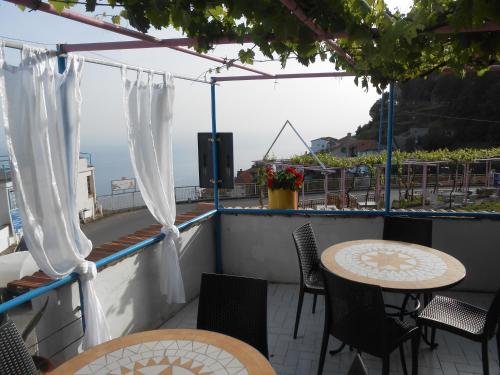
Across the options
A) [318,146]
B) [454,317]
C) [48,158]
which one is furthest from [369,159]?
[318,146]

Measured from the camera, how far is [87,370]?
1.60 meters

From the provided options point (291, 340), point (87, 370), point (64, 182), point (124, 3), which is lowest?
point (291, 340)

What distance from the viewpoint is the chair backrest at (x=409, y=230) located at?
129 inches

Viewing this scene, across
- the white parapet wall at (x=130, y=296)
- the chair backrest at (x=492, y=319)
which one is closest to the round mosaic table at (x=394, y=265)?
the chair backrest at (x=492, y=319)

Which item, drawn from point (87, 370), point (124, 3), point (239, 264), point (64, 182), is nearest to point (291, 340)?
point (239, 264)

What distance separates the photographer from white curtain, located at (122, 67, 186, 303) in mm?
3031

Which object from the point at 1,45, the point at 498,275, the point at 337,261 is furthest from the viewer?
the point at 498,275

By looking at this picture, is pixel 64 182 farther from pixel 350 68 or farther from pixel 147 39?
pixel 350 68

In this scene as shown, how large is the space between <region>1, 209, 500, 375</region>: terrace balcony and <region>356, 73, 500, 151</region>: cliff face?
2256 cm

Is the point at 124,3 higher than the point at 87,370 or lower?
higher

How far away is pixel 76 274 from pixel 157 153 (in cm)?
130

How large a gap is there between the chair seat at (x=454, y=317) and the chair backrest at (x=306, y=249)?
0.98 meters

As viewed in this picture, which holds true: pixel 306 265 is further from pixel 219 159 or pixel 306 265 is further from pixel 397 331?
pixel 219 159

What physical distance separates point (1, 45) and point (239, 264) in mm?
3277
